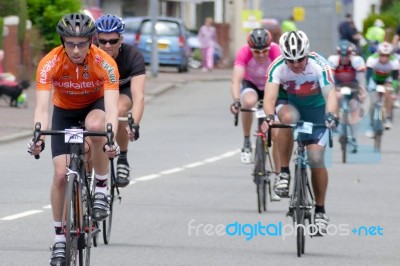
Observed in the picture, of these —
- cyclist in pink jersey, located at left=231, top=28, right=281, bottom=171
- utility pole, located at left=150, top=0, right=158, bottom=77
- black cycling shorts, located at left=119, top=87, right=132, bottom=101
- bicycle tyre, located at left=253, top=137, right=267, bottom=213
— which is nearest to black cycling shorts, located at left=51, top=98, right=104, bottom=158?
black cycling shorts, located at left=119, top=87, right=132, bottom=101

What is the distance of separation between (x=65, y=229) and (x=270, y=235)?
4102 mm

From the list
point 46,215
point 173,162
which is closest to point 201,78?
point 173,162

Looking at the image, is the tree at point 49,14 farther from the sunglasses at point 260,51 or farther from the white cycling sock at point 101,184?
the white cycling sock at point 101,184

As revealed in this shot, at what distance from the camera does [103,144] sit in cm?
1016

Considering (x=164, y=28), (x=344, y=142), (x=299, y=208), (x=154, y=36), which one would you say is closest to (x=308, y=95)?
(x=299, y=208)

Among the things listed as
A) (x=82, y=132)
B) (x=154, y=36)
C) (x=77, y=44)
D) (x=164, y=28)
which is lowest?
(x=164, y=28)

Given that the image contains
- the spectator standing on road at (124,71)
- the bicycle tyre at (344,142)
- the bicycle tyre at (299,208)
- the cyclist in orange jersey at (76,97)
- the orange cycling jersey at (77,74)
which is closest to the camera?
the cyclist in orange jersey at (76,97)

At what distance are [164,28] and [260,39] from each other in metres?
31.9

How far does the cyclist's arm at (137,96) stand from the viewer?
12.3m

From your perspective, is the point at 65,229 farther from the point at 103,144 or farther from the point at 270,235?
the point at 270,235

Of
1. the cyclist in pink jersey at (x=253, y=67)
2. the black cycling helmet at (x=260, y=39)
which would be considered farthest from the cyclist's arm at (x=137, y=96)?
the black cycling helmet at (x=260, y=39)

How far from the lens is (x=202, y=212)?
14492mm

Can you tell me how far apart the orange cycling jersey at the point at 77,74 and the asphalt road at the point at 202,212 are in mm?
1520

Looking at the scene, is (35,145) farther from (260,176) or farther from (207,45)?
(207,45)
